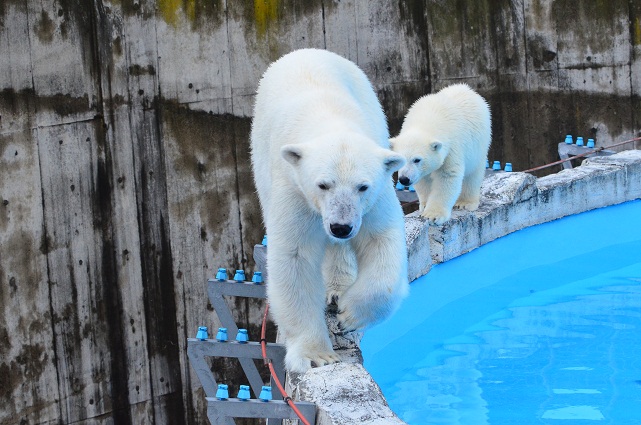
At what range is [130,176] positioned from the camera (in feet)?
24.0

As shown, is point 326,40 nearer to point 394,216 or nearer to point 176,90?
point 176,90

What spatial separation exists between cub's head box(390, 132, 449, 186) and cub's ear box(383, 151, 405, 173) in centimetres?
185

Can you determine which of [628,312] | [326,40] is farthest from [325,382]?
[326,40]

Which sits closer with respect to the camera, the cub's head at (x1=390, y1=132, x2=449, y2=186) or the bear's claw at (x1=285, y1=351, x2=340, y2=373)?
the bear's claw at (x1=285, y1=351, x2=340, y2=373)

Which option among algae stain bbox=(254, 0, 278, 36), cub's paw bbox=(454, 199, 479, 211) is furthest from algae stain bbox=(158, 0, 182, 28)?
cub's paw bbox=(454, 199, 479, 211)

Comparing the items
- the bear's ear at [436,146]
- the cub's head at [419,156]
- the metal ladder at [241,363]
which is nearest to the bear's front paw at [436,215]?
the cub's head at [419,156]

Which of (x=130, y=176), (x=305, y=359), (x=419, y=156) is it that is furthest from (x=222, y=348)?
(x=130, y=176)

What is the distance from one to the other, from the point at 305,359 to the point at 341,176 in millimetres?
731

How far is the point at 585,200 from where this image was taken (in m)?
6.65

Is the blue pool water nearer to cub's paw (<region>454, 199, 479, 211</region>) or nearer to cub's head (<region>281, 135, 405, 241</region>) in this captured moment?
cub's paw (<region>454, 199, 479, 211</region>)

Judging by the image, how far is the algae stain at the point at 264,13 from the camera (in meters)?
7.70

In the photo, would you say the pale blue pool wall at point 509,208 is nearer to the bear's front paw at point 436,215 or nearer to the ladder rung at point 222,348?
the bear's front paw at point 436,215

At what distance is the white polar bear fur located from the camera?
17.9 ft

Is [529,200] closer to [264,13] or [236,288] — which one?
[236,288]
